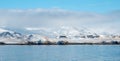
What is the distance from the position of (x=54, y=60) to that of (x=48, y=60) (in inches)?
48.7

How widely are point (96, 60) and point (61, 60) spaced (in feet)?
22.8

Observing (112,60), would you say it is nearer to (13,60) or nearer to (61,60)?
(61,60)

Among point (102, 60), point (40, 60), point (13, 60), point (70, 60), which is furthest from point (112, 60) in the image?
point (13, 60)

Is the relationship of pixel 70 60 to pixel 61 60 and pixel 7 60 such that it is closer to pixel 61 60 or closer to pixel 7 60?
pixel 61 60

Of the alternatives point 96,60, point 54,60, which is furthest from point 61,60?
point 96,60

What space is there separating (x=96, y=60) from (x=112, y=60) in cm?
333

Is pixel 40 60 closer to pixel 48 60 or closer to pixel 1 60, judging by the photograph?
pixel 48 60

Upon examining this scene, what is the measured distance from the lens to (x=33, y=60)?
8475 cm

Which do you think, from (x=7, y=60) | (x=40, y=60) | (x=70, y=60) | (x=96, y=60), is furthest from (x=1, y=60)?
(x=96, y=60)

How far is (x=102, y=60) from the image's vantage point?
84.1m

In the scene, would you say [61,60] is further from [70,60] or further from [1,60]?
[1,60]

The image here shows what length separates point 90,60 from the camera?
83250 mm

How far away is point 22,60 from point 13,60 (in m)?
1.80

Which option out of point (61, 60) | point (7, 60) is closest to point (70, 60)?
point (61, 60)
